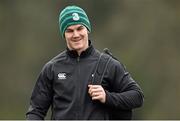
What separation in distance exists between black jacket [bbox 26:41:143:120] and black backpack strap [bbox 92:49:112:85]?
2 cm

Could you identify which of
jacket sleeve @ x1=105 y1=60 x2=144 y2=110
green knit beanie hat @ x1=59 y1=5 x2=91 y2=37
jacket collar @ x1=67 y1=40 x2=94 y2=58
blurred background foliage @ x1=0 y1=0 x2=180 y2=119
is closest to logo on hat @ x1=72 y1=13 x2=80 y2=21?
green knit beanie hat @ x1=59 y1=5 x2=91 y2=37

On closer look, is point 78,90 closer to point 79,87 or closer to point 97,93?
point 79,87

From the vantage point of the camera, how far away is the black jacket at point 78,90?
505cm

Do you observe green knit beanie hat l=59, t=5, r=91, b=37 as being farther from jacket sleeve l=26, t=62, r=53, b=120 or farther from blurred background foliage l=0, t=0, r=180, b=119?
blurred background foliage l=0, t=0, r=180, b=119

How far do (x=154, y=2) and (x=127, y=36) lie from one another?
1.37m

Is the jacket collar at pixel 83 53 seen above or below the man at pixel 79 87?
above

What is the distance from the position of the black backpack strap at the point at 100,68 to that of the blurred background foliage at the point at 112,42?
1605 centimetres

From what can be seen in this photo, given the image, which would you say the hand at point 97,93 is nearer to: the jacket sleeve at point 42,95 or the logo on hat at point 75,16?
the jacket sleeve at point 42,95

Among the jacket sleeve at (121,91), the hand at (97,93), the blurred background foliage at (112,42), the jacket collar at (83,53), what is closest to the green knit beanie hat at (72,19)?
the jacket collar at (83,53)

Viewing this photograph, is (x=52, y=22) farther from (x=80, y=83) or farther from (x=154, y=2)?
(x=80, y=83)

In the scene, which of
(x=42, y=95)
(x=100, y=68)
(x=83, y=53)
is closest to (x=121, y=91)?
(x=100, y=68)

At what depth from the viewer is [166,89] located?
74.3ft

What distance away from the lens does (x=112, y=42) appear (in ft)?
76.3

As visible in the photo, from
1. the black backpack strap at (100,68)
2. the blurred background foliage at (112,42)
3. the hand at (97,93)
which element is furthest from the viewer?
the blurred background foliage at (112,42)
